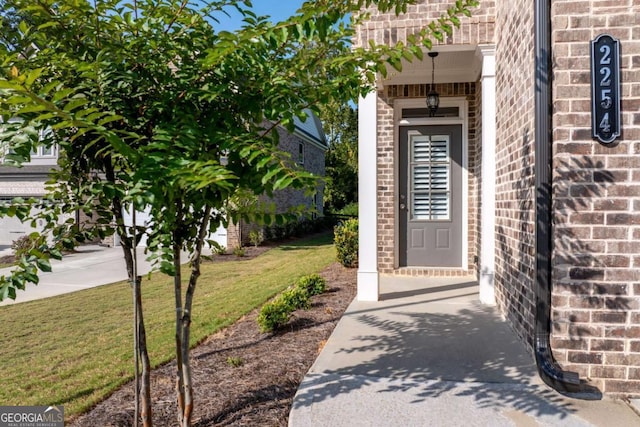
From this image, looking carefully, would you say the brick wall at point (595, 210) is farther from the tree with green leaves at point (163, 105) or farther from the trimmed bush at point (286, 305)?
the trimmed bush at point (286, 305)

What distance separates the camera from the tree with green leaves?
177 centimetres

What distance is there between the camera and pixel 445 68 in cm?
614

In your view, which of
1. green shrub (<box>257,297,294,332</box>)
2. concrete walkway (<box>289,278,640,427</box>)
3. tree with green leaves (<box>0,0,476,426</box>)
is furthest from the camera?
green shrub (<box>257,297,294,332</box>)

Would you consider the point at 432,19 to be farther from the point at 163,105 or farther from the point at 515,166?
the point at 163,105

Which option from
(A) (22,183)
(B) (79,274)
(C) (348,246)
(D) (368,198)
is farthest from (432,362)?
(A) (22,183)

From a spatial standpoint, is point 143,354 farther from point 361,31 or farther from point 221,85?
point 361,31

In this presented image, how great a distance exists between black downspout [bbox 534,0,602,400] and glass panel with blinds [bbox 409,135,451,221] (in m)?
4.02

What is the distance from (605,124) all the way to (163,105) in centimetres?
276

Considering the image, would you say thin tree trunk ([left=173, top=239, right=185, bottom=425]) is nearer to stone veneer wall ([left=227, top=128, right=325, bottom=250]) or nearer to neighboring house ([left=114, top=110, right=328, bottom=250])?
stone veneer wall ([left=227, top=128, right=325, bottom=250])

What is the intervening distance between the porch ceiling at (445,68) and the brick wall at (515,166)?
0.64 m

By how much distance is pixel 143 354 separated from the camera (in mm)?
2322

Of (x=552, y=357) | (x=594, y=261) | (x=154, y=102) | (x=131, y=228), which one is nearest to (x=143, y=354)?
(x=131, y=228)

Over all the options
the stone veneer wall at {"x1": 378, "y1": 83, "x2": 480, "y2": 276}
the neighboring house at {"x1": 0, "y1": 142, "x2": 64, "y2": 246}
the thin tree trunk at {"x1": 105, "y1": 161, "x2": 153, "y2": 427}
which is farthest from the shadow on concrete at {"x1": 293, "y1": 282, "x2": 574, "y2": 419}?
the neighboring house at {"x1": 0, "y1": 142, "x2": 64, "y2": 246}

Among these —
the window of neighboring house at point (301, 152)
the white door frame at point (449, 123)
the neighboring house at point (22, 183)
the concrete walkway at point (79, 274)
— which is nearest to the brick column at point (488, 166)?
the white door frame at point (449, 123)
